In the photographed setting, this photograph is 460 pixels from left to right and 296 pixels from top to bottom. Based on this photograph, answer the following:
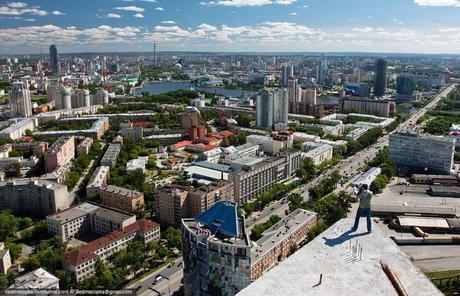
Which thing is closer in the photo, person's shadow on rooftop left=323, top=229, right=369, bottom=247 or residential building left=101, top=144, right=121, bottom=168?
person's shadow on rooftop left=323, top=229, right=369, bottom=247

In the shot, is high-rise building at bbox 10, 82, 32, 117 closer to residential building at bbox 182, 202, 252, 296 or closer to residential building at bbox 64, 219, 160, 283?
residential building at bbox 64, 219, 160, 283

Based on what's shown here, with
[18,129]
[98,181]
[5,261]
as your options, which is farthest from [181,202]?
[18,129]

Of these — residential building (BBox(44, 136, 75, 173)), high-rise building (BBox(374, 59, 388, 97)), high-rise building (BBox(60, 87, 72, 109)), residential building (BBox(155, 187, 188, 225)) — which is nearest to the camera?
residential building (BBox(155, 187, 188, 225))

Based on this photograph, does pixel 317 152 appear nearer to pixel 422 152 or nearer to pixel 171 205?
pixel 422 152

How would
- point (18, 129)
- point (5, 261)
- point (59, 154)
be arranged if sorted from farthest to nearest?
point (18, 129) < point (59, 154) < point (5, 261)

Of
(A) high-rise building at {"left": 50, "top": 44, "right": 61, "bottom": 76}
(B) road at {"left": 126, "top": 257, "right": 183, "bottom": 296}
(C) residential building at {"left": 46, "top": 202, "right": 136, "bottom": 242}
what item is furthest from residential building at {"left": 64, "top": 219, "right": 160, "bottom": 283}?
(A) high-rise building at {"left": 50, "top": 44, "right": 61, "bottom": 76}

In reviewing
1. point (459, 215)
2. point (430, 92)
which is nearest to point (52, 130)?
point (459, 215)

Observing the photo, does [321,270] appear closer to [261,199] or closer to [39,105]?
[261,199]
